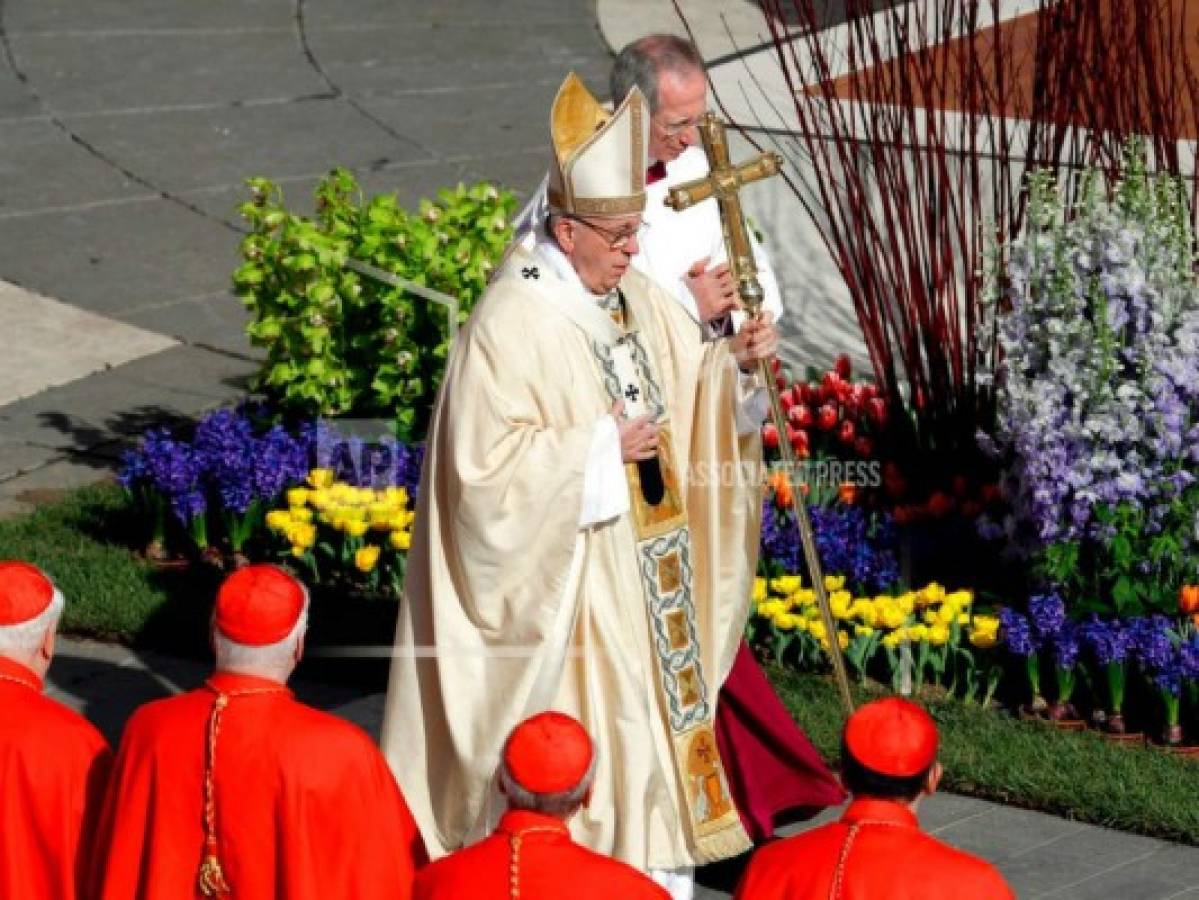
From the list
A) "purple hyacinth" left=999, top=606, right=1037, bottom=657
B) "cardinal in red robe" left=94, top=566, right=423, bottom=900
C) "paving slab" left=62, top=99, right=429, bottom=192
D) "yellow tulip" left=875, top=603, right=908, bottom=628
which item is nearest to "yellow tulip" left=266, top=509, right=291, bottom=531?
"yellow tulip" left=875, top=603, right=908, bottom=628

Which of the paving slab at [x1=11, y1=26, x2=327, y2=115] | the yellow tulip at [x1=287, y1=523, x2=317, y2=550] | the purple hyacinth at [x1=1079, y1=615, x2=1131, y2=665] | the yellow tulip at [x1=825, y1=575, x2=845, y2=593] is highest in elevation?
the paving slab at [x1=11, y1=26, x2=327, y2=115]

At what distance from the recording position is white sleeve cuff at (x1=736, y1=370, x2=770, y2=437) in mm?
7270

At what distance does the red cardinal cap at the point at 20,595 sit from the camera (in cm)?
616

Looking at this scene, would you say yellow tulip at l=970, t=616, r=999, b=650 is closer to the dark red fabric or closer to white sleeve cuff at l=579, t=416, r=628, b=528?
the dark red fabric

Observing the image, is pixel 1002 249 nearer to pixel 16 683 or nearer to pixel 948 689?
pixel 948 689

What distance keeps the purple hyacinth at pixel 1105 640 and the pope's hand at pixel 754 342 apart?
1747mm

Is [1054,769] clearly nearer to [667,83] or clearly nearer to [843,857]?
[667,83]

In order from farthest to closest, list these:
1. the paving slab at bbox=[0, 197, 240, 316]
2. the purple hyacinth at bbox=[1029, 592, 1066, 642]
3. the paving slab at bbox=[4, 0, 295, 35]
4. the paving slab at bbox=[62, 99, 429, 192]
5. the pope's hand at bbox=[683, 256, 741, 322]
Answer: the paving slab at bbox=[4, 0, 295, 35]
the paving slab at bbox=[62, 99, 429, 192]
the paving slab at bbox=[0, 197, 240, 316]
the purple hyacinth at bbox=[1029, 592, 1066, 642]
the pope's hand at bbox=[683, 256, 741, 322]

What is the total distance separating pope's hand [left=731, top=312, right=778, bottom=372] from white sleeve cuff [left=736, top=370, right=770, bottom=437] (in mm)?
101

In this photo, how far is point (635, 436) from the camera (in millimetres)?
6762

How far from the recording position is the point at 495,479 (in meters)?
6.65

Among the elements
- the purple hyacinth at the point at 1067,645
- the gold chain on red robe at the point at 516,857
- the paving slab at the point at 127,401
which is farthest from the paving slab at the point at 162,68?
the gold chain on red robe at the point at 516,857

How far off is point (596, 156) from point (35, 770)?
189cm

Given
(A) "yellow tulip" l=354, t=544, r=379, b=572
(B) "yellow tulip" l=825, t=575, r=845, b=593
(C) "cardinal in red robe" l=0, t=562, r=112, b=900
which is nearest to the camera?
(C) "cardinal in red robe" l=0, t=562, r=112, b=900
